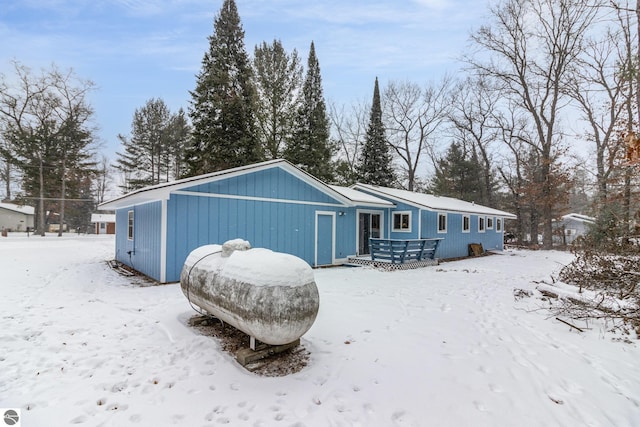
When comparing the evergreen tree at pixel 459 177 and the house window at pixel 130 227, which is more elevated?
the evergreen tree at pixel 459 177

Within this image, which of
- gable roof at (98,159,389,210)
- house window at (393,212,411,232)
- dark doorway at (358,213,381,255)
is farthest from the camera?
house window at (393,212,411,232)

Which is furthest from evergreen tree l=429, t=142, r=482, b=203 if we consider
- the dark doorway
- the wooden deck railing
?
the wooden deck railing

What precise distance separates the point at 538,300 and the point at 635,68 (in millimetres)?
4604

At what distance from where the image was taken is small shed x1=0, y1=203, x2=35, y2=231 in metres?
35.0

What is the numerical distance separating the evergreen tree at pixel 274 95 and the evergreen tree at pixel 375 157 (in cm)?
611

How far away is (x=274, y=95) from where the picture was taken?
74.1 ft

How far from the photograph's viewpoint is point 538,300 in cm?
634

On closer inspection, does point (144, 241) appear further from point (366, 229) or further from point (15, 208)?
point (15, 208)

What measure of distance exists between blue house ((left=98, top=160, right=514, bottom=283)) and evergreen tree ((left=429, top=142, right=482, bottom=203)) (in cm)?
1421

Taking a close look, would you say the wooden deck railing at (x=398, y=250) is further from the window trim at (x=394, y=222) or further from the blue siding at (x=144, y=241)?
the blue siding at (x=144, y=241)

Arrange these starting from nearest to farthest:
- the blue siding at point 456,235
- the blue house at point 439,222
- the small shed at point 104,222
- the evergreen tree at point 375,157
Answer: the blue house at point 439,222, the blue siding at point 456,235, the evergreen tree at point 375,157, the small shed at point 104,222

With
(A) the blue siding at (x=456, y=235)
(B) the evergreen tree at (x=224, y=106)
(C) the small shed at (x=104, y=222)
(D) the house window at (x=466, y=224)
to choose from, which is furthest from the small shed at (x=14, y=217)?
(D) the house window at (x=466, y=224)

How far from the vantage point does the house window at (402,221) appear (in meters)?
13.2

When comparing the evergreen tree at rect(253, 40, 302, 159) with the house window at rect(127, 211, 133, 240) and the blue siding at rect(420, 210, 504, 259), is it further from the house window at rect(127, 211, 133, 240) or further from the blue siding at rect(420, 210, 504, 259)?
the house window at rect(127, 211, 133, 240)
